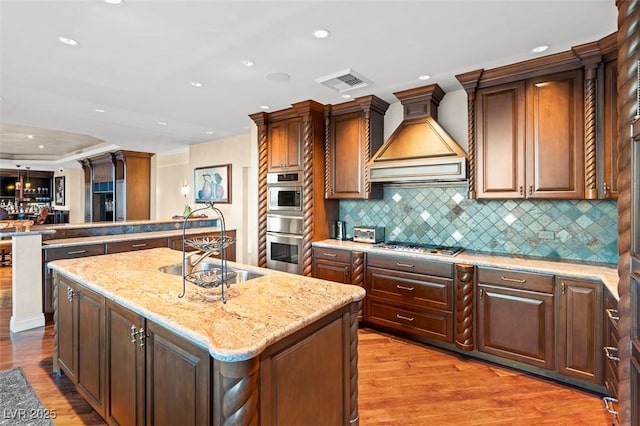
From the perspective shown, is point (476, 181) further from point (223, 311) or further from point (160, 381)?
point (160, 381)

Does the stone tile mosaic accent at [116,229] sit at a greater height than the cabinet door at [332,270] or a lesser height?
greater

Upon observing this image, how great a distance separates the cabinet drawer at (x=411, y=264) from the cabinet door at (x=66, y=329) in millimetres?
2610

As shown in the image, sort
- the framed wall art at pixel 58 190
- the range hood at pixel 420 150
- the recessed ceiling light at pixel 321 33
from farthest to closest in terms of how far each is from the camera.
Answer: the framed wall art at pixel 58 190 < the range hood at pixel 420 150 < the recessed ceiling light at pixel 321 33

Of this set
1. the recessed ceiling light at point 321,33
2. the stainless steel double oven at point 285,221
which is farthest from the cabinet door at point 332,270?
the recessed ceiling light at point 321,33

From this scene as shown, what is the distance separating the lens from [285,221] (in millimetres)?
4285

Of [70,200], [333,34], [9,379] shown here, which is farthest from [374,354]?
[70,200]

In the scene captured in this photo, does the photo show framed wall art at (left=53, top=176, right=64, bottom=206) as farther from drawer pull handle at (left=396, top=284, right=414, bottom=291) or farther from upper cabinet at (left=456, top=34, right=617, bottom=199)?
upper cabinet at (left=456, top=34, right=617, bottom=199)

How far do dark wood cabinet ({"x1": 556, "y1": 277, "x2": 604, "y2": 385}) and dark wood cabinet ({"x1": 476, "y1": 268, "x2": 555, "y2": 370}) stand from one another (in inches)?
2.6

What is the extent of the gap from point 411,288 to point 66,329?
2.90 meters

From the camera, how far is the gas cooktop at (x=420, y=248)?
130 inches

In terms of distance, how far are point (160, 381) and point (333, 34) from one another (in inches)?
94.7

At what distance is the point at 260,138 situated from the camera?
4547mm

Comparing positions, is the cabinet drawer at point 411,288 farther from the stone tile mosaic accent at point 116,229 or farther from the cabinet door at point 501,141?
the stone tile mosaic accent at point 116,229

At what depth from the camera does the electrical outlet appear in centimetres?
304
